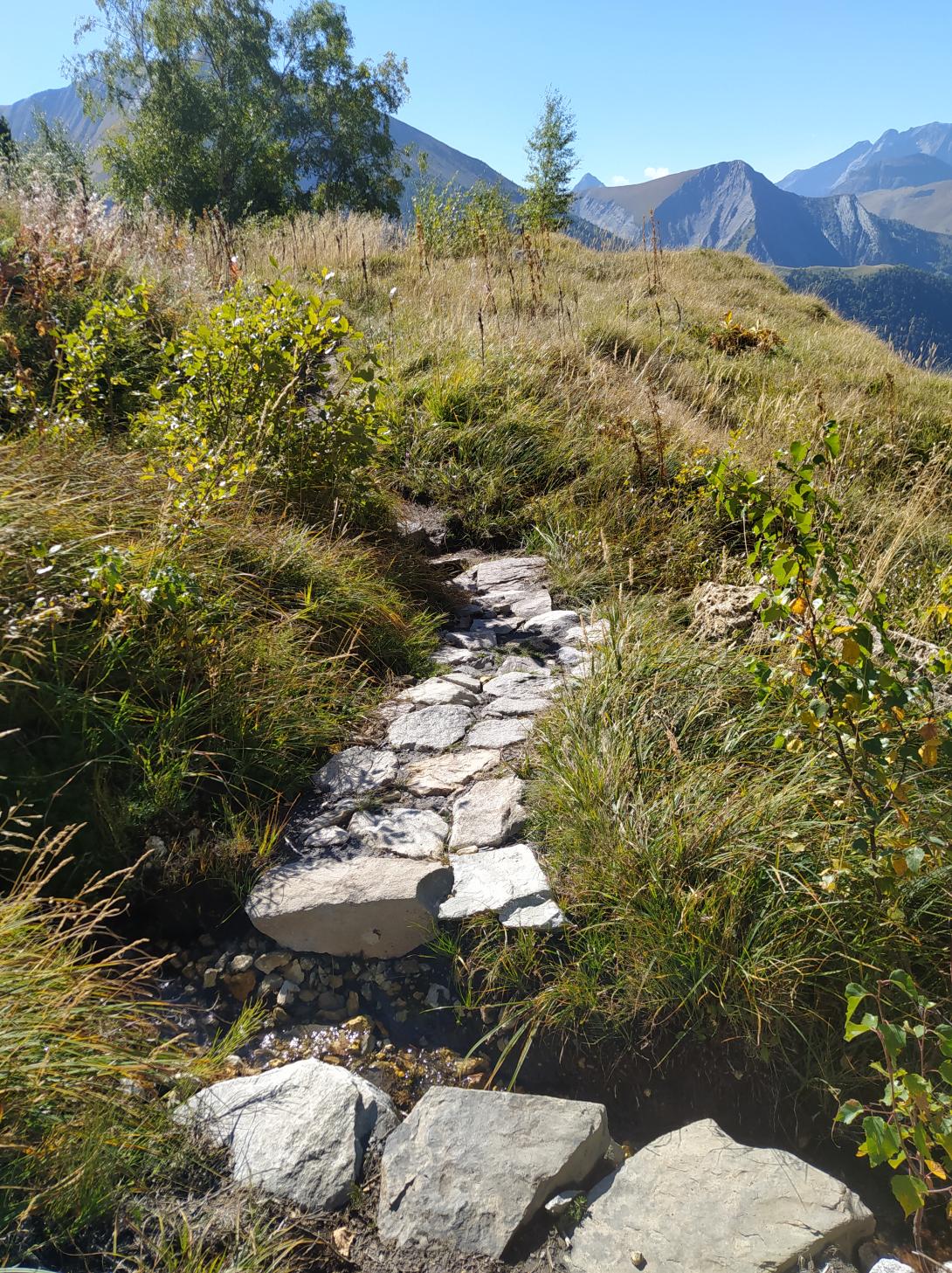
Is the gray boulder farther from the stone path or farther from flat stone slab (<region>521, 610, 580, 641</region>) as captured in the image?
flat stone slab (<region>521, 610, 580, 641</region>)

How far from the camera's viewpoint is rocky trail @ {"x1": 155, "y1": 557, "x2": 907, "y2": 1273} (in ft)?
5.85

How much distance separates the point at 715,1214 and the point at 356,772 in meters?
1.86

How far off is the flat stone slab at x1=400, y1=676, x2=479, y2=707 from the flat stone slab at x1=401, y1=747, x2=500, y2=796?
38 centimetres

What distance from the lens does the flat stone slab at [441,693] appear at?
12.0 feet

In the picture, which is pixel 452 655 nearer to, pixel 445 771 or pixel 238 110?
pixel 445 771

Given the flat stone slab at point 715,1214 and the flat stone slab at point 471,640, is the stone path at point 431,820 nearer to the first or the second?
the flat stone slab at point 471,640

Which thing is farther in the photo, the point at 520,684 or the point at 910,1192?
the point at 520,684

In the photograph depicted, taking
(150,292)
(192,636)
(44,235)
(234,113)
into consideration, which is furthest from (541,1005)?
(234,113)

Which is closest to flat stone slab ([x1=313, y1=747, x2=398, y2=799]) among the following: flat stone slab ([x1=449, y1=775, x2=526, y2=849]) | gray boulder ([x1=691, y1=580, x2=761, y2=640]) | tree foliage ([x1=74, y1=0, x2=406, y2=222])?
flat stone slab ([x1=449, y1=775, x2=526, y2=849])

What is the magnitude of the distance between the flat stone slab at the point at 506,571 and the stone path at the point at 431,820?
29.9 inches

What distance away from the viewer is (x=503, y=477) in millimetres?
5723

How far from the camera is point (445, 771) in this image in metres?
3.20

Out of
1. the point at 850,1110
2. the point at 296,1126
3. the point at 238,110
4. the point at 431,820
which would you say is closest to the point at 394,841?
the point at 431,820

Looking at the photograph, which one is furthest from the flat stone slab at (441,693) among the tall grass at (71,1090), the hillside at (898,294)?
the hillside at (898,294)
